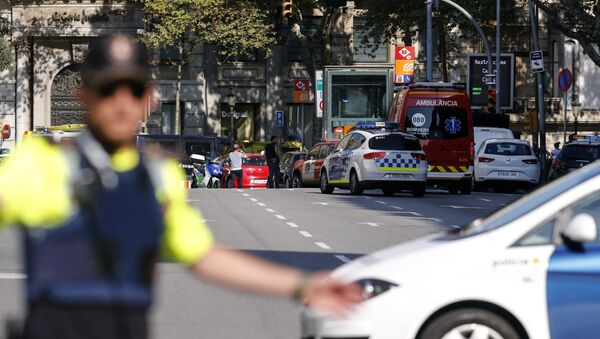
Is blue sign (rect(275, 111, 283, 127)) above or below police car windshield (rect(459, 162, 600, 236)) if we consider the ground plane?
above

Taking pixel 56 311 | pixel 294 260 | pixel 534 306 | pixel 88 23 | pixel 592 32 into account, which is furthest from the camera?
pixel 88 23

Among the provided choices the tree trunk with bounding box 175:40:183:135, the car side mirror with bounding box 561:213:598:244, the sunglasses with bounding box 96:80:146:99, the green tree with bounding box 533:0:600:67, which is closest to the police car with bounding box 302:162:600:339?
the car side mirror with bounding box 561:213:598:244

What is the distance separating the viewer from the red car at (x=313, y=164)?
41250 mm

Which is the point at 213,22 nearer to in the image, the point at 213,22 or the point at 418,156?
the point at 213,22

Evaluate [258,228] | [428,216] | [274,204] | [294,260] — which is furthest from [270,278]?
[274,204]

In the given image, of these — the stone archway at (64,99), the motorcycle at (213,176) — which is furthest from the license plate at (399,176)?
the stone archway at (64,99)

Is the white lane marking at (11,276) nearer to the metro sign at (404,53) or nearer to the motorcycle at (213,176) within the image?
the motorcycle at (213,176)

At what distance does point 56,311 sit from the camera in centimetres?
391

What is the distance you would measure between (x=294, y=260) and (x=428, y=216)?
9.71 m

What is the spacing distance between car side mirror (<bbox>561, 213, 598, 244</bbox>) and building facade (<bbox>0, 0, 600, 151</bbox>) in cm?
5801

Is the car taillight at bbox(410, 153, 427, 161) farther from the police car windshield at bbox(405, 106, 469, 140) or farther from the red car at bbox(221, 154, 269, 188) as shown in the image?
the red car at bbox(221, 154, 269, 188)

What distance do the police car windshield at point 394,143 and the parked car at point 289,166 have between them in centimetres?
1239

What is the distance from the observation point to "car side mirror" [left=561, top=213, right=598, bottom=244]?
6996 mm

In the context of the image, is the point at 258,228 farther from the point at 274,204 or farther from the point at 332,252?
the point at 274,204
